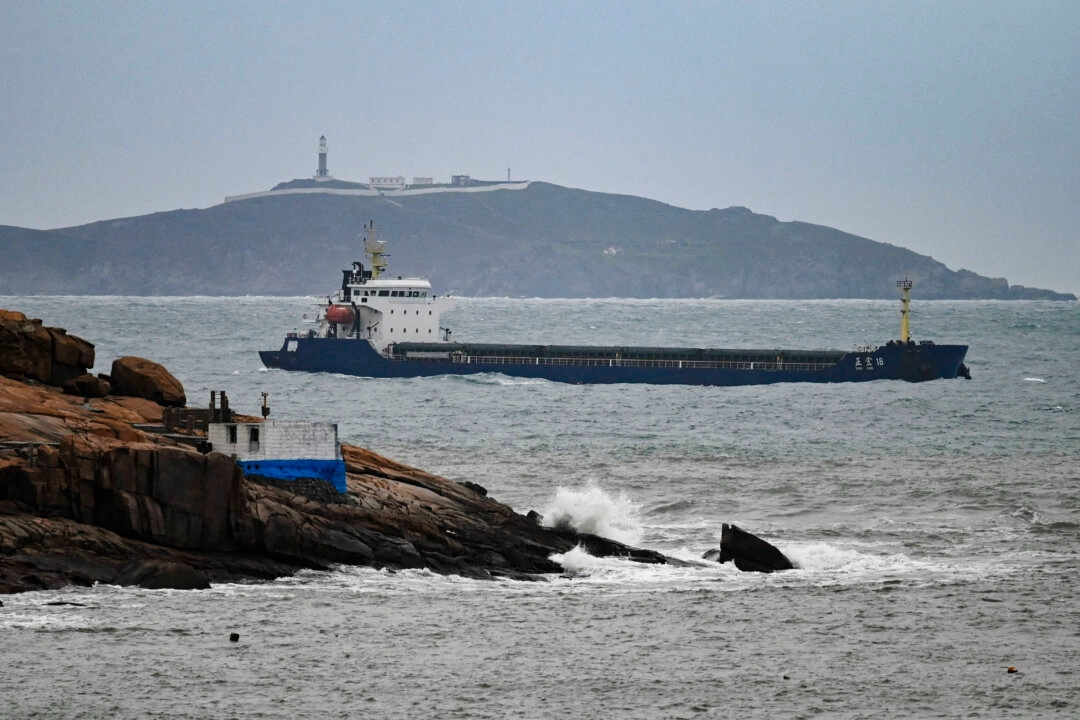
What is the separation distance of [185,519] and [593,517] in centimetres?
901

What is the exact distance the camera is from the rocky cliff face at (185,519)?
21234 millimetres

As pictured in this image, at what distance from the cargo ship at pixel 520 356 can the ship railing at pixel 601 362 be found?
54mm

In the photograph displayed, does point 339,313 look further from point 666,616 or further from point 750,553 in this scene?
point 666,616

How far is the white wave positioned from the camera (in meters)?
28.4

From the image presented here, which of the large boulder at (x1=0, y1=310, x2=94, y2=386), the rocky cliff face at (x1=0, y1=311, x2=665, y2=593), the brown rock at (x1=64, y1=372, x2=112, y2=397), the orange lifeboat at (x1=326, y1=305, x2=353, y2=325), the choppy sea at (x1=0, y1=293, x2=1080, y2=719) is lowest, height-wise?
the choppy sea at (x1=0, y1=293, x2=1080, y2=719)

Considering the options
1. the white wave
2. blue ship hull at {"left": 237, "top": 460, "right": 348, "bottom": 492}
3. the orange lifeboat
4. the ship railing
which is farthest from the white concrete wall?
the orange lifeboat

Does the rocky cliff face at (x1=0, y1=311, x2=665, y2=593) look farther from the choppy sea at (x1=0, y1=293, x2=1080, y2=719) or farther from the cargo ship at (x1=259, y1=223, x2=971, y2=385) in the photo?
the cargo ship at (x1=259, y1=223, x2=971, y2=385)

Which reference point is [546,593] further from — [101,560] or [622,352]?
[622,352]

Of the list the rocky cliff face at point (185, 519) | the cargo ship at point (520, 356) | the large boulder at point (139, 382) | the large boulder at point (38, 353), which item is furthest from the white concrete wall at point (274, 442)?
the cargo ship at point (520, 356)

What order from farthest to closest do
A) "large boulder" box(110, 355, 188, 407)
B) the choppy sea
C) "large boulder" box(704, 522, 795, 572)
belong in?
1. "large boulder" box(110, 355, 188, 407)
2. "large boulder" box(704, 522, 795, 572)
3. the choppy sea

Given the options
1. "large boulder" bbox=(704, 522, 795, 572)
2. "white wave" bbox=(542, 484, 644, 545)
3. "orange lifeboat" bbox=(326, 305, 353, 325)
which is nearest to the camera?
"large boulder" bbox=(704, 522, 795, 572)

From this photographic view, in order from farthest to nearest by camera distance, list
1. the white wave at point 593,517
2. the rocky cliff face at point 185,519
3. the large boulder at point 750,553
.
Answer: the white wave at point 593,517, the large boulder at point 750,553, the rocky cliff face at point 185,519

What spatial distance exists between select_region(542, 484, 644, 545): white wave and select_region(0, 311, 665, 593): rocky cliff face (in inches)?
66.0

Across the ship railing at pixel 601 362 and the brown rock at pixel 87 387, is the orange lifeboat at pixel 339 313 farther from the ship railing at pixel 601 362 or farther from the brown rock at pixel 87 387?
the brown rock at pixel 87 387
